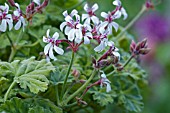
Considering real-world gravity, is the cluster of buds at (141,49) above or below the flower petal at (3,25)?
below

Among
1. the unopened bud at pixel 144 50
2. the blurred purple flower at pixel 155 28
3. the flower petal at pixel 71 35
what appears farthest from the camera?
the blurred purple flower at pixel 155 28

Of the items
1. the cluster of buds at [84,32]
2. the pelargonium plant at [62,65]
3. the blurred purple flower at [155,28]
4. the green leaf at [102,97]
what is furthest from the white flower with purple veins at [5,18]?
the blurred purple flower at [155,28]

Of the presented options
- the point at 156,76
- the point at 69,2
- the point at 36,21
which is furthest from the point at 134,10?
the point at 36,21

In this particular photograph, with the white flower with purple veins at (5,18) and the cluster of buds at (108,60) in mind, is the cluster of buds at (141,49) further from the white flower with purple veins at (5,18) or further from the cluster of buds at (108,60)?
the white flower with purple veins at (5,18)

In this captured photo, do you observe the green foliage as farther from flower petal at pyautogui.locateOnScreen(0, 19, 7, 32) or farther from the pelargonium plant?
flower petal at pyautogui.locateOnScreen(0, 19, 7, 32)

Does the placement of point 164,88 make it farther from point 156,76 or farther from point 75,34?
point 75,34

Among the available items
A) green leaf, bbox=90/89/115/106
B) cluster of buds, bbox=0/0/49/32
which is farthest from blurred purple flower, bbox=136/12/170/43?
cluster of buds, bbox=0/0/49/32
